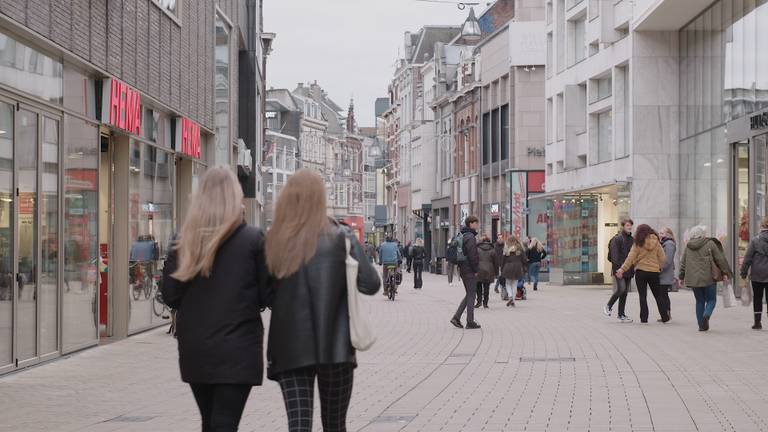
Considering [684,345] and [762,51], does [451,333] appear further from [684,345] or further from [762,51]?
[762,51]

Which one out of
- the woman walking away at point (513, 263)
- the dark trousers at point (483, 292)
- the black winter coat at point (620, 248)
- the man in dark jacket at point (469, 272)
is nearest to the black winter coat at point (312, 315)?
the man in dark jacket at point (469, 272)

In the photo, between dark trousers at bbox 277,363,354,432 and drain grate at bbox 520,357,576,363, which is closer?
dark trousers at bbox 277,363,354,432

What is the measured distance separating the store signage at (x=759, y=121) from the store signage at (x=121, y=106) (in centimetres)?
1505

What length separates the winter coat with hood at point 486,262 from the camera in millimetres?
25344

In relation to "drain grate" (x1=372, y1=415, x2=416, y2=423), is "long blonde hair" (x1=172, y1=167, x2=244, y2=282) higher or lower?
higher

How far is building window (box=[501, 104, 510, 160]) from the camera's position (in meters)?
63.3

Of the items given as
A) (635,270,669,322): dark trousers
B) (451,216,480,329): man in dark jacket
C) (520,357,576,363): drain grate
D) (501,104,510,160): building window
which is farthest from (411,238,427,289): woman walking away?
(520,357,576,363): drain grate

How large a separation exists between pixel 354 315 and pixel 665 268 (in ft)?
54.8

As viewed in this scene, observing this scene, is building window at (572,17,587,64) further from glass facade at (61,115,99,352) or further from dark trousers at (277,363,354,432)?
dark trousers at (277,363,354,432)

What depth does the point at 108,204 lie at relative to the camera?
1875cm

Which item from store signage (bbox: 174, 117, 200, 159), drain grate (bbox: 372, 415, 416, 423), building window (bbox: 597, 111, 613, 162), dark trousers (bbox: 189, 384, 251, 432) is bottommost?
drain grate (bbox: 372, 415, 416, 423)

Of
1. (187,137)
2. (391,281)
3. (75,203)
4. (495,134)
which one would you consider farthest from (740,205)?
(495,134)

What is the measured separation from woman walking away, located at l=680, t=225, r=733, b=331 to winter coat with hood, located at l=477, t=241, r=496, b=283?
229 inches

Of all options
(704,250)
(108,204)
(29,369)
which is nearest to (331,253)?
(29,369)
